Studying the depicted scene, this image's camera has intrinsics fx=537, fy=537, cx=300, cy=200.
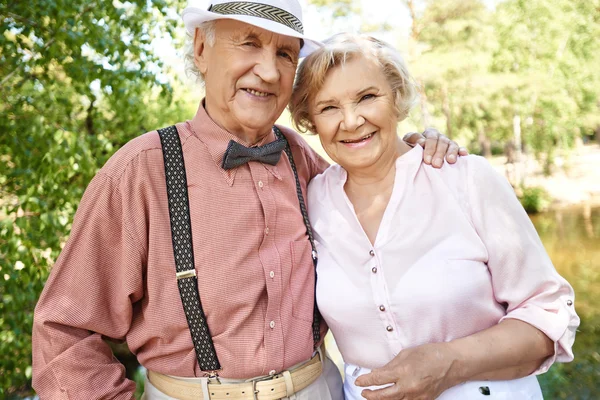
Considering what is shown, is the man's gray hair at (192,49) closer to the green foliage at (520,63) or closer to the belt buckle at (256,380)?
the belt buckle at (256,380)

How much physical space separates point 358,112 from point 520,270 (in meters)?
0.78

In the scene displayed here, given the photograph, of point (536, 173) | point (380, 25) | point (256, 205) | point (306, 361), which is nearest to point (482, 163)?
point (256, 205)

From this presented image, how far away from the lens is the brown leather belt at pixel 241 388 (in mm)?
1730

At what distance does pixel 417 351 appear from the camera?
5.59 feet

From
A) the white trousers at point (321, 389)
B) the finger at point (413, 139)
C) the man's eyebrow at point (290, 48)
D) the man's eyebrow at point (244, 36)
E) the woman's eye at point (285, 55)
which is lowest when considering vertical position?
the white trousers at point (321, 389)

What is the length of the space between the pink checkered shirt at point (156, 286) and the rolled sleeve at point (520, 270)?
0.67m

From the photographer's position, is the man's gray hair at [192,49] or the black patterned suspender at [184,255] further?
the man's gray hair at [192,49]

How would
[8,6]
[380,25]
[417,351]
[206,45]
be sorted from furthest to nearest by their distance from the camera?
1. [380,25]
2. [8,6]
3. [206,45]
4. [417,351]

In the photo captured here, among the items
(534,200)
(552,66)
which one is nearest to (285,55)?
(534,200)

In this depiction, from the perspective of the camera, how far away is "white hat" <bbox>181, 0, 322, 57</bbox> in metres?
1.82

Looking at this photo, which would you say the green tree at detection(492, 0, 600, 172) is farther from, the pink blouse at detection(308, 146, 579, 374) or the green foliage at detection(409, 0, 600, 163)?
the pink blouse at detection(308, 146, 579, 374)

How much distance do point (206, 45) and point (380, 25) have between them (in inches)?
645

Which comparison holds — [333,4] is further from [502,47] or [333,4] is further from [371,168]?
[371,168]

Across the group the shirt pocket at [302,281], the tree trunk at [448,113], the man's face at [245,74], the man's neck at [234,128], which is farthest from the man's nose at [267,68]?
the tree trunk at [448,113]
